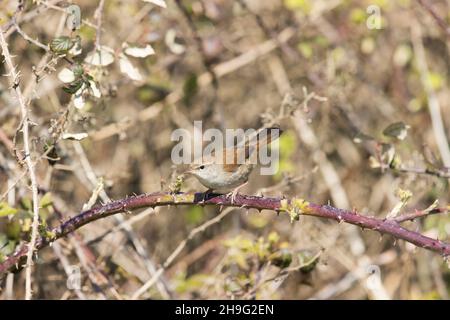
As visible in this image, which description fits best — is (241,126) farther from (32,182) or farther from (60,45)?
(32,182)

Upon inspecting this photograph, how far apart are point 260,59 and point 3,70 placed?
233cm

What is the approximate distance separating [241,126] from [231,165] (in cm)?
246

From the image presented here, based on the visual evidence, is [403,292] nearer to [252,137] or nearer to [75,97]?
[252,137]

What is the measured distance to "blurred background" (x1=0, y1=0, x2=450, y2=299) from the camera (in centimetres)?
352

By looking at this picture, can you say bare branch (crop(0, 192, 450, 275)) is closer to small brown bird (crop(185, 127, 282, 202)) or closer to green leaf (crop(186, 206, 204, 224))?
small brown bird (crop(185, 127, 282, 202))

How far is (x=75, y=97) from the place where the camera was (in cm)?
282

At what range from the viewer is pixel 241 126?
19.3ft

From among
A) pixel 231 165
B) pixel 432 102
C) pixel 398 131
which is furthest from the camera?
pixel 432 102

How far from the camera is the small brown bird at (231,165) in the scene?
331 centimetres

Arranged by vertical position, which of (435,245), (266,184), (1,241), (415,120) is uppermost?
(415,120)

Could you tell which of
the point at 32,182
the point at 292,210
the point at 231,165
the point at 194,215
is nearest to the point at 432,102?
the point at 194,215

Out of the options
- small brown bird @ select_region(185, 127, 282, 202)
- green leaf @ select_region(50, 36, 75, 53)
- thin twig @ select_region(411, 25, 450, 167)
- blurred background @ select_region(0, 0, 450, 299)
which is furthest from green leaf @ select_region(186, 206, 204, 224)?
green leaf @ select_region(50, 36, 75, 53)

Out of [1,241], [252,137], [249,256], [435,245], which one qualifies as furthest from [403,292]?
[1,241]

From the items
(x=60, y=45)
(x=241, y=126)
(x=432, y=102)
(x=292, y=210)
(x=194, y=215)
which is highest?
(x=241, y=126)
